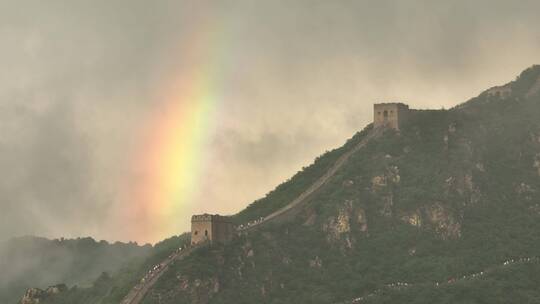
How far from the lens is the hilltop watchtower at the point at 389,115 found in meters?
186

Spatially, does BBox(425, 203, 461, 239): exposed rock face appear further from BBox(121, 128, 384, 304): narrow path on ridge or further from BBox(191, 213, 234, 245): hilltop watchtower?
BBox(191, 213, 234, 245): hilltop watchtower

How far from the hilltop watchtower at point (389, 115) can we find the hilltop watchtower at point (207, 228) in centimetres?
3870

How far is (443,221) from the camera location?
16650cm

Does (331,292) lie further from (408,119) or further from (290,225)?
(408,119)

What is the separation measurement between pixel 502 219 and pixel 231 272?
42330 mm

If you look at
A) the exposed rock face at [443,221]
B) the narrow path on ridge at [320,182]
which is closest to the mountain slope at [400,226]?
the exposed rock face at [443,221]

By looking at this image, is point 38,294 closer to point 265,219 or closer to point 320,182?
point 265,219

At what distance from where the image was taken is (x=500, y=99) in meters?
199

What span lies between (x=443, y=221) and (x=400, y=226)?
6093mm

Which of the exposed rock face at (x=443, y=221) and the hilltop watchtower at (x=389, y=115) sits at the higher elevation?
the hilltop watchtower at (x=389, y=115)

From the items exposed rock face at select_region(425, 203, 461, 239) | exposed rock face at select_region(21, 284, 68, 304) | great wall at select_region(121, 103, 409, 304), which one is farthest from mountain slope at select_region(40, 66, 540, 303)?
exposed rock face at select_region(21, 284, 68, 304)

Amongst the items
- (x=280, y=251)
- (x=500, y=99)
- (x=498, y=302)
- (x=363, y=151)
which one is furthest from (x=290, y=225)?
(x=500, y=99)

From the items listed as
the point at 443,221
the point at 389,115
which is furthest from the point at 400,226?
the point at 389,115

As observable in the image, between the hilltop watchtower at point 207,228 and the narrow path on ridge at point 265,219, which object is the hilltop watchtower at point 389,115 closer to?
the narrow path on ridge at point 265,219
